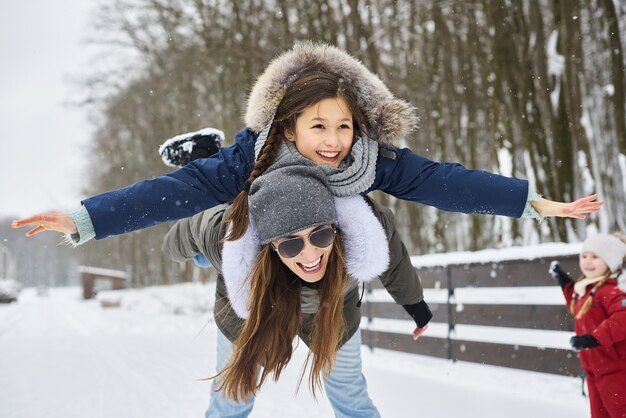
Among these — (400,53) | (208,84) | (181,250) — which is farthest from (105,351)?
(208,84)

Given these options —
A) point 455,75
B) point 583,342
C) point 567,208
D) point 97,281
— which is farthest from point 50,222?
point 97,281

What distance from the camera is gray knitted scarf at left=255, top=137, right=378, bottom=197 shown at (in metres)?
2.34

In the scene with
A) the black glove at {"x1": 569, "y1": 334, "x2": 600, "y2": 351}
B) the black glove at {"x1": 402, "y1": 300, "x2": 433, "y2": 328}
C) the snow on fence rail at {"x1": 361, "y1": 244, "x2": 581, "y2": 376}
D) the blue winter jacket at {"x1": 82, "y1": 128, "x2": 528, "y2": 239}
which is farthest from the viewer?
the snow on fence rail at {"x1": 361, "y1": 244, "x2": 581, "y2": 376}

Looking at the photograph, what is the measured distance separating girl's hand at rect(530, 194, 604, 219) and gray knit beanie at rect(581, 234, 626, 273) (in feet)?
4.87

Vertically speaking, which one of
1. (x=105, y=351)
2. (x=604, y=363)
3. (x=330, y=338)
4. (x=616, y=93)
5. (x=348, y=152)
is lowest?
(x=105, y=351)

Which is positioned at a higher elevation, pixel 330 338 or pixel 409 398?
pixel 330 338

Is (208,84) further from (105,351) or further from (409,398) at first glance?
(409,398)

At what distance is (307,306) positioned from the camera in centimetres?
265

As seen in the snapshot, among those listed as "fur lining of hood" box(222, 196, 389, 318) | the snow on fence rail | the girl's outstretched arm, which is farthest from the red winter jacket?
the girl's outstretched arm

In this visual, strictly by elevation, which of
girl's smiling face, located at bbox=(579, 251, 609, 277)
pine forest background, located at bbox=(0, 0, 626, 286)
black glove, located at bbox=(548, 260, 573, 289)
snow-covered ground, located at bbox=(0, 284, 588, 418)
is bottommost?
snow-covered ground, located at bbox=(0, 284, 588, 418)

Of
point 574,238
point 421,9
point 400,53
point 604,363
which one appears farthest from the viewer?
point 400,53

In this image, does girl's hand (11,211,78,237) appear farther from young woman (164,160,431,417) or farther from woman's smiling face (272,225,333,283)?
A: woman's smiling face (272,225,333,283)

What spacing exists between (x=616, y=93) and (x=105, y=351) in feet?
24.1

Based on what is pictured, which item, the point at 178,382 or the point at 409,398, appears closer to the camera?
the point at 409,398
